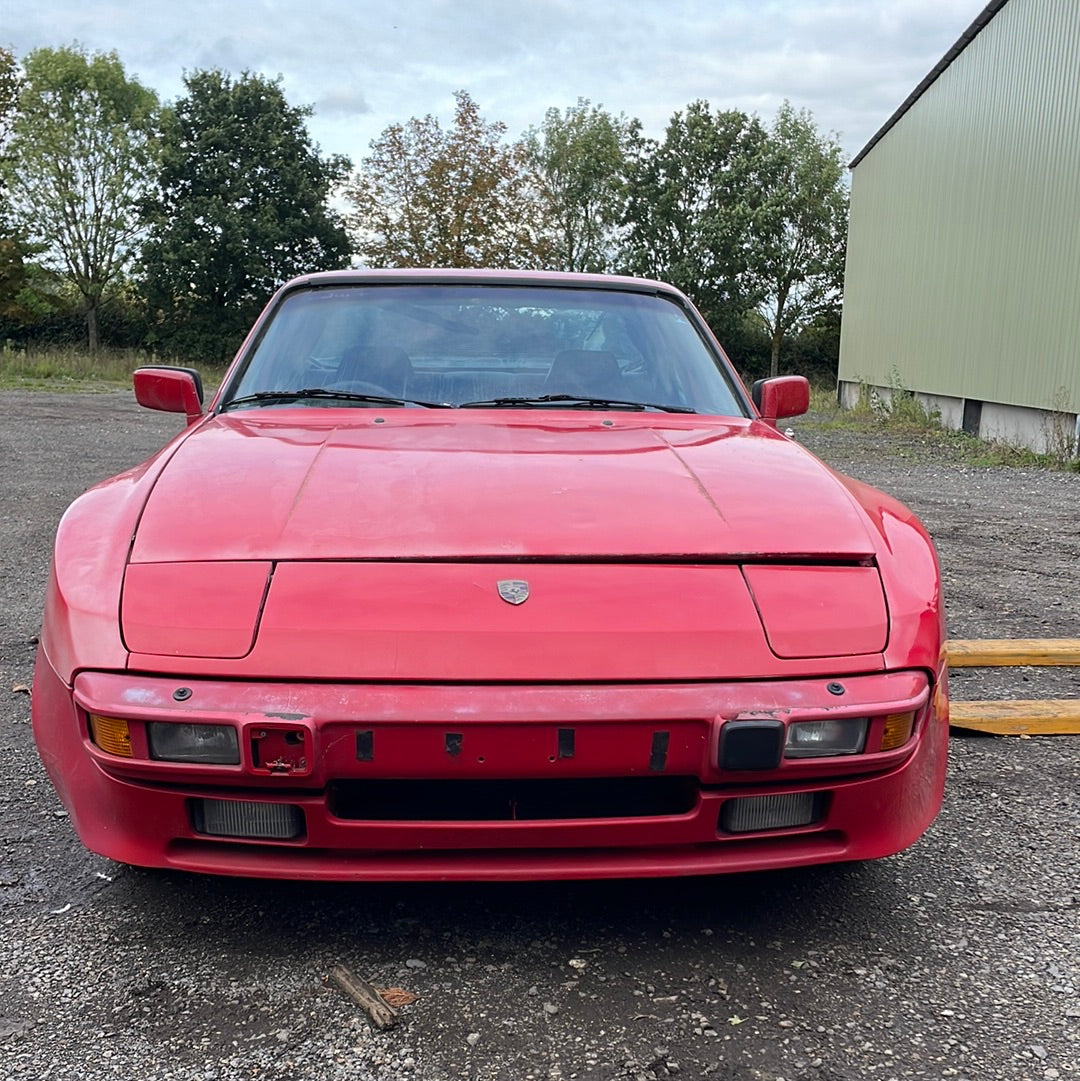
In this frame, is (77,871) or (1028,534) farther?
(1028,534)

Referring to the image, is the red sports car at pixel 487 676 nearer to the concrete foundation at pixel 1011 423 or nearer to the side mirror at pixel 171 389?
the side mirror at pixel 171 389

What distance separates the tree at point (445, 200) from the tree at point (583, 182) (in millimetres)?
5714

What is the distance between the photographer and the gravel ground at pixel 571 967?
5.25ft

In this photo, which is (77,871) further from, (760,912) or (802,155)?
(802,155)

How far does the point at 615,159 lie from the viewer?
4241 cm

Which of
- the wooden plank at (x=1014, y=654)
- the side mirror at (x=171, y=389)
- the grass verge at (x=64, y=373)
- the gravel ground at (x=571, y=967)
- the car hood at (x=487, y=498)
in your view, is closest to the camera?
the gravel ground at (x=571, y=967)

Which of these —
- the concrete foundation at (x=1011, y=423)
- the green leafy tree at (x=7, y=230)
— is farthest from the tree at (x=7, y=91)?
the concrete foundation at (x=1011, y=423)

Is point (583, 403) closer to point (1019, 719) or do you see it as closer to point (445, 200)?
point (1019, 719)

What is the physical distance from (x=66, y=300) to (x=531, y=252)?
1562 centimetres

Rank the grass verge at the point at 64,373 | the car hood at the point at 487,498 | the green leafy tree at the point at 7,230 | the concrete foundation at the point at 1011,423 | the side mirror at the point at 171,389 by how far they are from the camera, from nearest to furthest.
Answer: the car hood at the point at 487,498 → the side mirror at the point at 171,389 → the concrete foundation at the point at 1011,423 → the grass verge at the point at 64,373 → the green leafy tree at the point at 7,230

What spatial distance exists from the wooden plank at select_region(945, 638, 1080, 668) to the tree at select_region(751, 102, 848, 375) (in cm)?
3581

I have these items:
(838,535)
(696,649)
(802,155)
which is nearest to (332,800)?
(696,649)

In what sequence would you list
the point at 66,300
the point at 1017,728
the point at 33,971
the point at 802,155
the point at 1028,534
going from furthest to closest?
1. the point at 802,155
2. the point at 66,300
3. the point at 1028,534
4. the point at 1017,728
5. the point at 33,971

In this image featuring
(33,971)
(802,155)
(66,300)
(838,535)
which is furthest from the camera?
(802,155)
